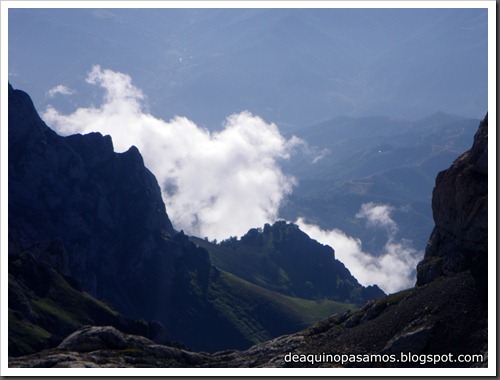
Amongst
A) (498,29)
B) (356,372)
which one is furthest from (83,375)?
(498,29)

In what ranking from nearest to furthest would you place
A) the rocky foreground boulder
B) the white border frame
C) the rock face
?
1. the white border frame
2. the rocky foreground boulder
3. the rock face

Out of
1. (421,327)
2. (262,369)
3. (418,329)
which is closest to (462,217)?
(421,327)

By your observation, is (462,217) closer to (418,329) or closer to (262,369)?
(418,329)

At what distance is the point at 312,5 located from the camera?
269 feet

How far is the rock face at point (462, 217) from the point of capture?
89750 millimetres

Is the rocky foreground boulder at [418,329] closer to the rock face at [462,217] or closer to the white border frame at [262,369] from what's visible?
the rock face at [462,217]

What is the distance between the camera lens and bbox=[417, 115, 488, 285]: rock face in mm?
89750

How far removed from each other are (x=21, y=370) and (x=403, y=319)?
4659 cm

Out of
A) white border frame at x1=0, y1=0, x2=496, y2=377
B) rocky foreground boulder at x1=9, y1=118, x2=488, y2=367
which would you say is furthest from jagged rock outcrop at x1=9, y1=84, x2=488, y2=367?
white border frame at x1=0, y1=0, x2=496, y2=377

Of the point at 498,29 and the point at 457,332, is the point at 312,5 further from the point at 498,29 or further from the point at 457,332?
the point at 457,332

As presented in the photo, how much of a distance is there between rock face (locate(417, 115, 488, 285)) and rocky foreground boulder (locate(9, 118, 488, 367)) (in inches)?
5.8

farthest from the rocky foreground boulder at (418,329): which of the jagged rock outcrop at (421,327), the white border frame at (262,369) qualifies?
the white border frame at (262,369)

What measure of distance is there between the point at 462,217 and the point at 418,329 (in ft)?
75.9

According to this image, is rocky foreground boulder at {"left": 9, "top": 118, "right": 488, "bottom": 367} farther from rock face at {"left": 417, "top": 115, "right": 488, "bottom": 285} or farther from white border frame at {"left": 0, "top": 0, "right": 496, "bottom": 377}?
white border frame at {"left": 0, "top": 0, "right": 496, "bottom": 377}
